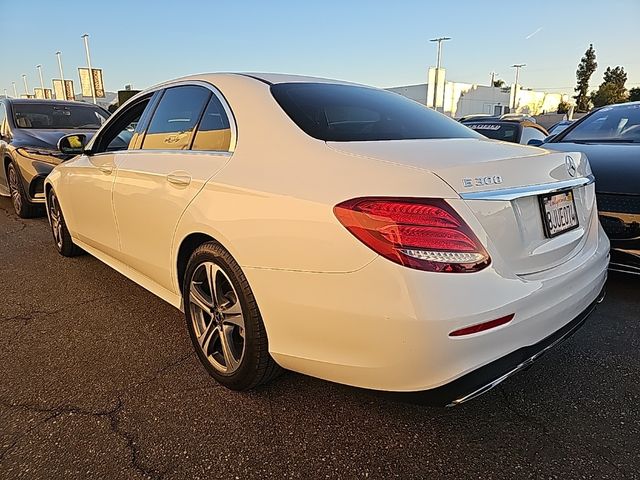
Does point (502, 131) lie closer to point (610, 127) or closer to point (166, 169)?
point (610, 127)

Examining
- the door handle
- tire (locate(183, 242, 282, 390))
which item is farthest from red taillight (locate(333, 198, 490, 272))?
the door handle

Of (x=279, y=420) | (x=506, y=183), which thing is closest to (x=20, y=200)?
(x=279, y=420)

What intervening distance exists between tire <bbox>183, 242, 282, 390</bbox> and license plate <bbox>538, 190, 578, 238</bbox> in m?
1.21

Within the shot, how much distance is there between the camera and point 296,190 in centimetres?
179

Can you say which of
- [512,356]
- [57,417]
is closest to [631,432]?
[512,356]

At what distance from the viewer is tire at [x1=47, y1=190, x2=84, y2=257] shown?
422 cm

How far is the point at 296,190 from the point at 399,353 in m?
0.70

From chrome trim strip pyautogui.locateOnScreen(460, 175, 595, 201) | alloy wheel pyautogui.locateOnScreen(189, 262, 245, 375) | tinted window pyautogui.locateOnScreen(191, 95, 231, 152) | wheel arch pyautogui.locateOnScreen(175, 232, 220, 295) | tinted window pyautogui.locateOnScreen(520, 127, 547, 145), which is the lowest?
alloy wheel pyautogui.locateOnScreen(189, 262, 245, 375)

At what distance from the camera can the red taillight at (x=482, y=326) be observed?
152 cm

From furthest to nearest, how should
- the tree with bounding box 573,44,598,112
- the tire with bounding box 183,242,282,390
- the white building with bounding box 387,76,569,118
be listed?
the tree with bounding box 573,44,598,112 < the white building with bounding box 387,76,569,118 < the tire with bounding box 183,242,282,390

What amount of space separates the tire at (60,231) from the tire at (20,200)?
190cm

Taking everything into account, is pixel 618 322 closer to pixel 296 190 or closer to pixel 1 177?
pixel 296 190

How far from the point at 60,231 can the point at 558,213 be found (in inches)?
162

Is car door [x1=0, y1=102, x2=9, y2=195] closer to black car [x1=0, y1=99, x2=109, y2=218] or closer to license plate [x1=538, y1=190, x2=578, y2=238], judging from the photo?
black car [x1=0, y1=99, x2=109, y2=218]
